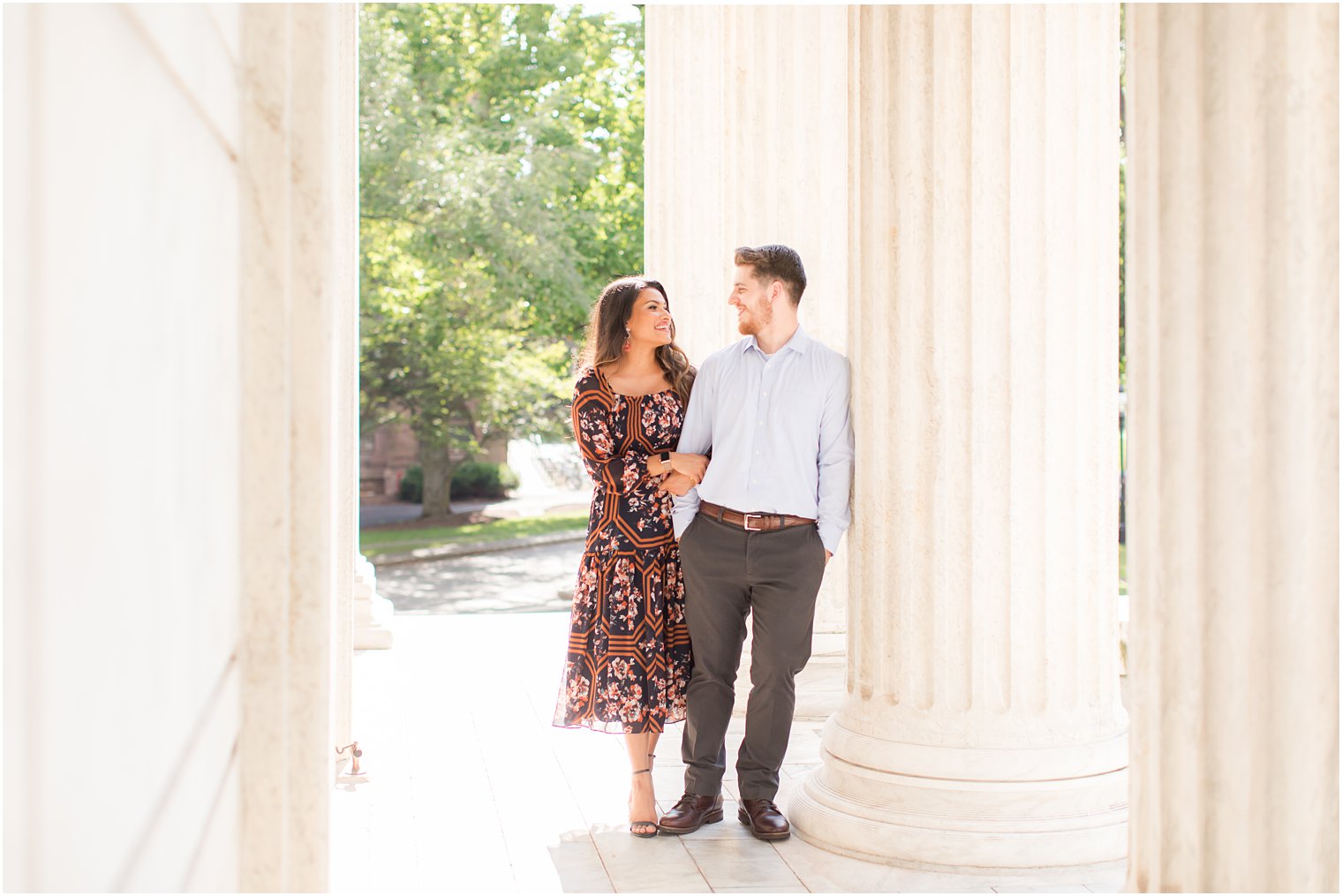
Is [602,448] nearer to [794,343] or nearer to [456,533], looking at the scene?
[794,343]

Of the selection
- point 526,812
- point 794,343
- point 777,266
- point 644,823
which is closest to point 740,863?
point 644,823

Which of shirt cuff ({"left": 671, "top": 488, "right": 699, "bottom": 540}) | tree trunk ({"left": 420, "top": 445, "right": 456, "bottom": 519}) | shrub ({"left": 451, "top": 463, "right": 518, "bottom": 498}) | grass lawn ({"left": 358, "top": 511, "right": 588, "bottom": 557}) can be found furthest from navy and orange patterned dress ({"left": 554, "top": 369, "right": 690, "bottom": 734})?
shrub ({"left": 451, "top": 463, "right": 518, "bottom": 498})

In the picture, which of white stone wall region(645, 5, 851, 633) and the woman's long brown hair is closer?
the woman's long brown hair

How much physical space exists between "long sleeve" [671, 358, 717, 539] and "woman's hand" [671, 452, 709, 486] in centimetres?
9

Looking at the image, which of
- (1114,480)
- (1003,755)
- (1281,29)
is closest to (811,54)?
(1114,480)

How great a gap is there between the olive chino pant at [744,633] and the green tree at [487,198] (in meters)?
16.5

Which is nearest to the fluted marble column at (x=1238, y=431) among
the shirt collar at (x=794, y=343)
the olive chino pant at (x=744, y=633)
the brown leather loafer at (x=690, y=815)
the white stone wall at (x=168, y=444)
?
the white stone wall at (x=168, y=444)

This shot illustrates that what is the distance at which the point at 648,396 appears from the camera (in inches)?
234

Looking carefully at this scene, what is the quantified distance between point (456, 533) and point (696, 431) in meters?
22.5

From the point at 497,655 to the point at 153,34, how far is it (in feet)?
30.6

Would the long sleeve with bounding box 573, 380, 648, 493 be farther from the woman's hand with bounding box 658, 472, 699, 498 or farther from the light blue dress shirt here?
the light blue dress shirt

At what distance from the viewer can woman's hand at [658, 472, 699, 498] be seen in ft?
18.7

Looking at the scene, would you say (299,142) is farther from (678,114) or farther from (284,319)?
(678,114)

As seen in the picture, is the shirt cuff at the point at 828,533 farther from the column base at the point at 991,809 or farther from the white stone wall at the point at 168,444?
the white stone wall at the point at 168,444
